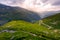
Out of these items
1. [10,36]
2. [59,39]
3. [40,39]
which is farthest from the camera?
[59,39]

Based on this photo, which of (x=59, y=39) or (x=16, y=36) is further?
(x=59, y=39)

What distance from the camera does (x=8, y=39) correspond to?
51.2m

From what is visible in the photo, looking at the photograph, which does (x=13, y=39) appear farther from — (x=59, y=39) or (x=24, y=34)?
(x=59, y=39)

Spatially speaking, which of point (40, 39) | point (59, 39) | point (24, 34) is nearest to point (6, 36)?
point (24, 34)

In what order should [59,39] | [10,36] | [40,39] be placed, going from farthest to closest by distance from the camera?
[59,39], [10,36], [40,39]

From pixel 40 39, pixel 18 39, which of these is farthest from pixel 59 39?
pixel 18 39

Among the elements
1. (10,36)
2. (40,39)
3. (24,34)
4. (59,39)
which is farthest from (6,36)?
(59,39)

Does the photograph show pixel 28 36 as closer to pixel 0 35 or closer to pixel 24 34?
pixel 24 34

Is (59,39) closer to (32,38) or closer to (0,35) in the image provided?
(32,38)

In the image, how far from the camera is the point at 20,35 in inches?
2061

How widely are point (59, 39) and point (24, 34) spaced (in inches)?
479

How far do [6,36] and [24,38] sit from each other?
18.8 feet

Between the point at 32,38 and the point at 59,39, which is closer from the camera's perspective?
the point at 32,38

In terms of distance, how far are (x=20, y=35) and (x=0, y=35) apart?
612 cm
